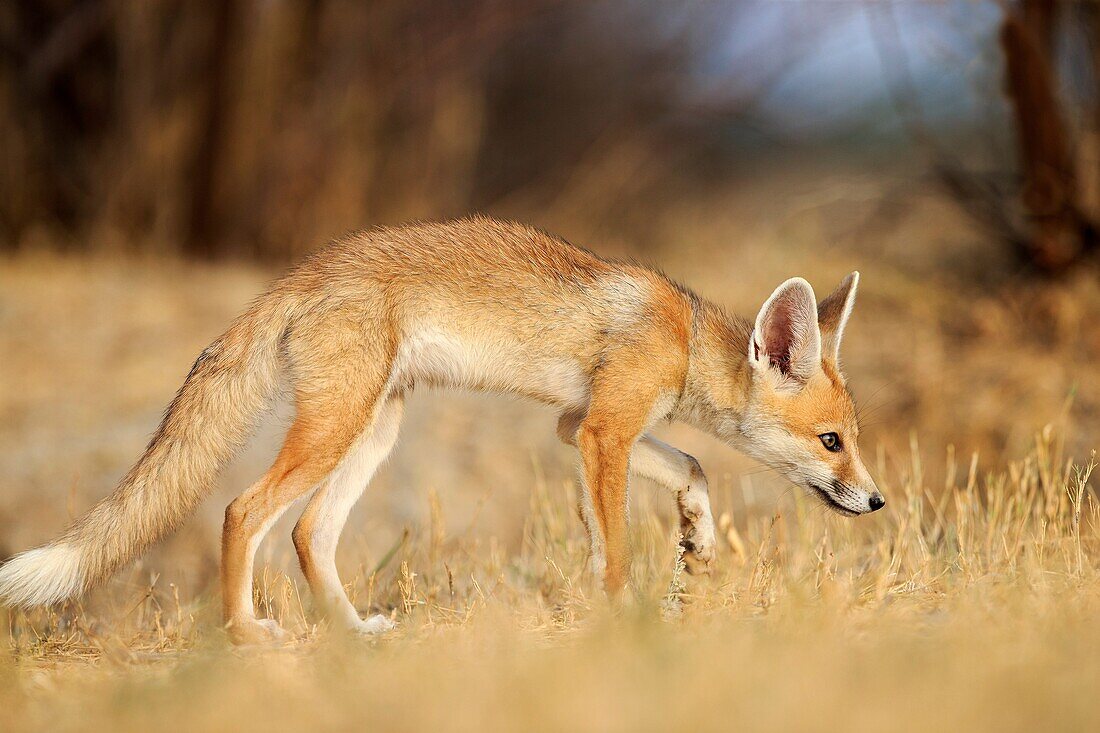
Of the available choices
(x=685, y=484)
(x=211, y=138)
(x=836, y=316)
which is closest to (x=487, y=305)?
(x=685, y=484)

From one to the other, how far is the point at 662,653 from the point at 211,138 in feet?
35.2

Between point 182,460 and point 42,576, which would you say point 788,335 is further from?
point 42,576

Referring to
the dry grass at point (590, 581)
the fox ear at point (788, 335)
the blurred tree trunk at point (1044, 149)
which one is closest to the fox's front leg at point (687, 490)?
the dry grass at point (590, 581)

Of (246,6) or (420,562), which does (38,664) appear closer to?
(420,562)

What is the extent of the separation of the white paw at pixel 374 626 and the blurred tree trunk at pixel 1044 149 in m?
6.96

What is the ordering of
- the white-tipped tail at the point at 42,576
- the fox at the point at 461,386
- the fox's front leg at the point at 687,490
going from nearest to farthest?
the white-tipped tail at the point at 42,576
the fox at the point at 461,386
the fox's front leg at the point at 687,490

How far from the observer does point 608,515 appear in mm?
4156

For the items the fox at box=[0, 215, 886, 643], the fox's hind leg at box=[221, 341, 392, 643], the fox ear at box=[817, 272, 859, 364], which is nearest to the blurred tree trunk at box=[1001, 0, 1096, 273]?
the fox ear at box=[817, 272, 859, 364]

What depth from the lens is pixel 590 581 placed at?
14.4ft

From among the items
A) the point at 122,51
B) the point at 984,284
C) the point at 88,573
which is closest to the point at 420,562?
the point at 88,573

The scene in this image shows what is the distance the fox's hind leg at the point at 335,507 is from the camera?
4270 mm

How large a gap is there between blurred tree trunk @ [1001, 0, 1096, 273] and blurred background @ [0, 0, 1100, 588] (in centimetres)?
3

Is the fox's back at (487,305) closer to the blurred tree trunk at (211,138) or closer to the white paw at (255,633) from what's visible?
the white paw at (255,633)

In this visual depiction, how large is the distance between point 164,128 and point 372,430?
9.20 metres
